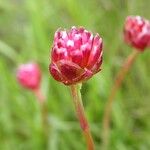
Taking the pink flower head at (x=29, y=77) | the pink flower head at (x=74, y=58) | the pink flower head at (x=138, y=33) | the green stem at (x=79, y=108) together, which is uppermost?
the pink flower head at (x=29, y=77)

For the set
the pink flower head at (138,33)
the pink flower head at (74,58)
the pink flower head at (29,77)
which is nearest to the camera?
the pink flower head at (74,58)

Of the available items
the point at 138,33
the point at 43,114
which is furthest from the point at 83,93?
the point at 138,33

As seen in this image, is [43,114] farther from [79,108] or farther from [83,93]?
[79,108]

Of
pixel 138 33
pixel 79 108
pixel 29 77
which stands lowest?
pixel 79 108

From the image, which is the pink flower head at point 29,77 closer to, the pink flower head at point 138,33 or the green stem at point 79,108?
the pink flower head at point 138,33

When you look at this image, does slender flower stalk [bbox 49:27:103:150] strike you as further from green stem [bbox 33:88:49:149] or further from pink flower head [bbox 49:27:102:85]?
green stem [bbox 33:88:49:149]

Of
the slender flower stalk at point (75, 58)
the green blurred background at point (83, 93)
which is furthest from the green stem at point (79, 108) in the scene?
the green blurred background at point (83, 93)

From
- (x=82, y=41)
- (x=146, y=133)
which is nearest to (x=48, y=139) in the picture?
(x=146, y=133)

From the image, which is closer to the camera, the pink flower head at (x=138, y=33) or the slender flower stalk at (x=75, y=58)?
the slender flower stalk at (x=75, y=58)

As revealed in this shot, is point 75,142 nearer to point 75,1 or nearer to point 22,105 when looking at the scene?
point 22,105
